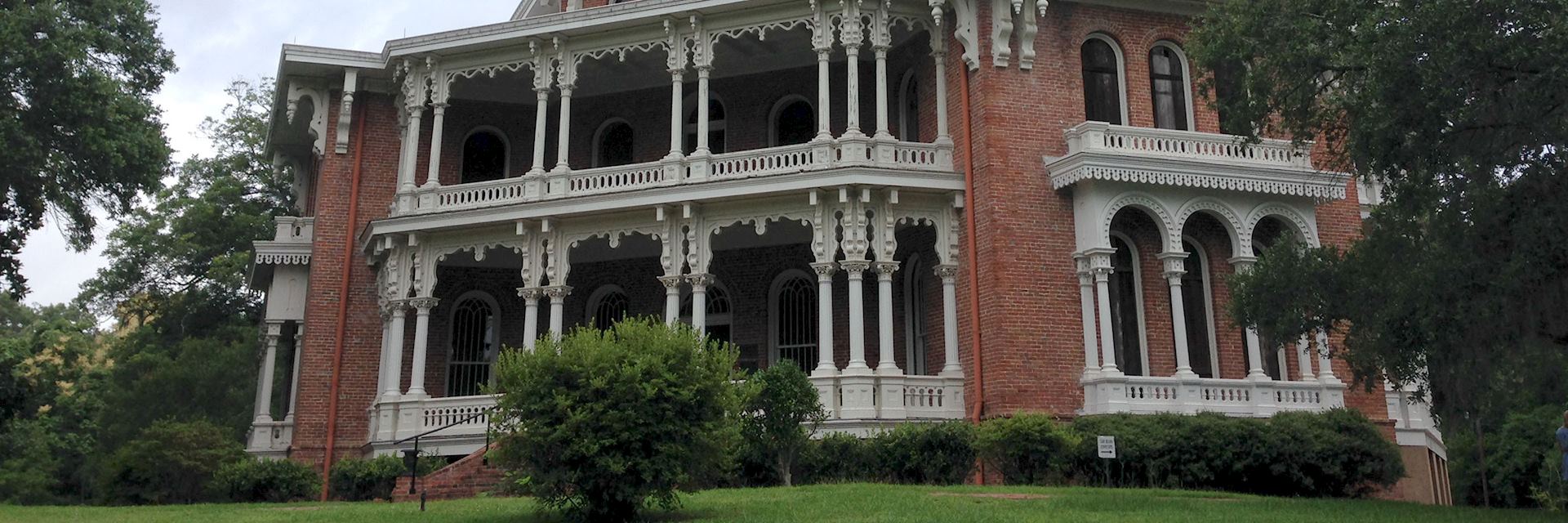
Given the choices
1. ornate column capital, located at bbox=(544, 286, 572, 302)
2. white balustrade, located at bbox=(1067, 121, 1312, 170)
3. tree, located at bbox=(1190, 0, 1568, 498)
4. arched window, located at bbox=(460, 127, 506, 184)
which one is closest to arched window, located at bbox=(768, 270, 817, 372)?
ornate column capital, located at bbox=(544, 286, 572, 302)

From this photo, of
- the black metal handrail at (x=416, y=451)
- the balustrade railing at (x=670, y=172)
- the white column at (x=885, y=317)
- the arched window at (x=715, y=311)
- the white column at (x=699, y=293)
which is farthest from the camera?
the arched window at (x=715, y=311)

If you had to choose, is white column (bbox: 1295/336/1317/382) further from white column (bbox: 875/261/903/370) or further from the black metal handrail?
the black metal handrail

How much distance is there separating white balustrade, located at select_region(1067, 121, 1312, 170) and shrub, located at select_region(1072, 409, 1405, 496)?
4402 mm

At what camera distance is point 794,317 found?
74.7 ft

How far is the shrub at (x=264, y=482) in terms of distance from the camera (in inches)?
798

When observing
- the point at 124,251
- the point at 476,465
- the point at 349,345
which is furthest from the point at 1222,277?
the point at 124,251

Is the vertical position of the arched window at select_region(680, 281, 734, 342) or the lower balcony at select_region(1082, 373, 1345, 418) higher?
the arched window at select_region(680, 281, 734, 342)

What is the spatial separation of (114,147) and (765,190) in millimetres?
11815

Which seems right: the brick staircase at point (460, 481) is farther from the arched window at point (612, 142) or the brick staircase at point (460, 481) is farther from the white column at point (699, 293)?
the arched window at point (612, 142)

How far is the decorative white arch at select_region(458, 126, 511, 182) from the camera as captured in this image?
2467 cm

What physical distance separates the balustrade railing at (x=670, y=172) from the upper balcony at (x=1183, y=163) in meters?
2.27

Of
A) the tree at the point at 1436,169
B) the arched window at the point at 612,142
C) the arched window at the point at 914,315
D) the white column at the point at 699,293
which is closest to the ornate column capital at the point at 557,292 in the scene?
the white column at the point at 699,293

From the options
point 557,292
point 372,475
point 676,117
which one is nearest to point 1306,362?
point 676,117

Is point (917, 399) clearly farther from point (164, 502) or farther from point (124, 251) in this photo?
point (124, 251)
